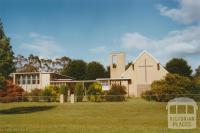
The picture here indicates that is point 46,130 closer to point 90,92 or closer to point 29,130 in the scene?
point 29,130

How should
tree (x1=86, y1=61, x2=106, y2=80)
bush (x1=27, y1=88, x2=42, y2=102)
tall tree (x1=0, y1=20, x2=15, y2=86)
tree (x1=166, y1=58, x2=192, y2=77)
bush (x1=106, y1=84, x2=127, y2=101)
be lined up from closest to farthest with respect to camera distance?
tall tree (x1=0, y1=20, x2=15, y2=86) < bush (x1=106, y1=84, x2=127, y2=101) < bush (x1=27, y1=88, x2=42, y2=102) < tree (x1=166, y1=58, x2=192, y2=77) < tree (x1=86, y1=61, x2=106, y2=80)

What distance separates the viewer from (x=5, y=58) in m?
37.2

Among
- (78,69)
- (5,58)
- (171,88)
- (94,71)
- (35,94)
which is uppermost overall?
(78,69)

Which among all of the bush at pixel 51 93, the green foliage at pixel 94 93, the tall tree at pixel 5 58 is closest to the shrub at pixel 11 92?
the bush at pixel 51 93

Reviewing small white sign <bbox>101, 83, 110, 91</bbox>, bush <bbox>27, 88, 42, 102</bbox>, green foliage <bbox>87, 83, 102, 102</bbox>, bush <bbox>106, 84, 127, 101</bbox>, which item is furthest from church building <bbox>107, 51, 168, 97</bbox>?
bush <bbox>27, 88, 42, 102</bbox>

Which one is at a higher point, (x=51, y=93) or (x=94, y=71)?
(x=94, y=71)

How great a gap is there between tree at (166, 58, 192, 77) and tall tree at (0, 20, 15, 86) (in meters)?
40.6

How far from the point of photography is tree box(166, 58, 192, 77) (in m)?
72.1

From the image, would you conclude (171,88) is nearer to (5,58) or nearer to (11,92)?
(5,58)

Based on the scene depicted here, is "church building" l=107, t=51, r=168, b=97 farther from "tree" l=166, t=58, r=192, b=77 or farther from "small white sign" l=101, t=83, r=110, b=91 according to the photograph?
"tree" l=166, t=58, r=192, b=77

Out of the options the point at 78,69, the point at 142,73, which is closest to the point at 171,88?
the point at 142,73

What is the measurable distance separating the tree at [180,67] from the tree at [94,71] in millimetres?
19128

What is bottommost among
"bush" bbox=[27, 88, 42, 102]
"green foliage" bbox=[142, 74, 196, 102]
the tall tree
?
"bush" bbox=[27, 88, 42, 102]

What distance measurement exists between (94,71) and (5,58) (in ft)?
169
